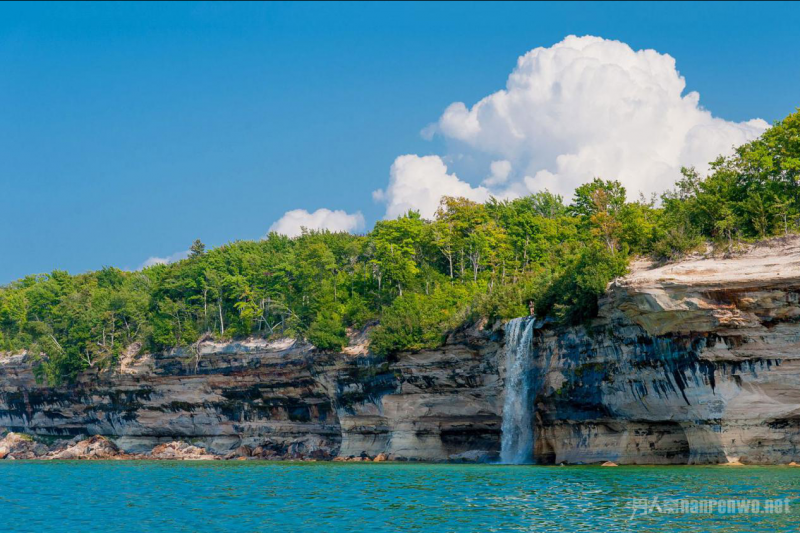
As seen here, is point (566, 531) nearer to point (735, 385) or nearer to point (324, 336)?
point (735, 385)

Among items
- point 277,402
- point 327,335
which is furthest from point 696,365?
point 277,402

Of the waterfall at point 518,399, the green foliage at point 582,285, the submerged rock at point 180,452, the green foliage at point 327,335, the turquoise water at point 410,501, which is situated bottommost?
the submerged rock at point 180,452

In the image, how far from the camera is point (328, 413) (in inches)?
2714

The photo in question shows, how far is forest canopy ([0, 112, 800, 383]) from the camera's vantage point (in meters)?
50.1

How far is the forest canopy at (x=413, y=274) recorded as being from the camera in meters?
50.1

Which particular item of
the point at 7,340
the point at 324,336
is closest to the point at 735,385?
the point at 324,336

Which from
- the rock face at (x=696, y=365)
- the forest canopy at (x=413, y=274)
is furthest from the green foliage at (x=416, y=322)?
the rock face at (x=696, y=365)

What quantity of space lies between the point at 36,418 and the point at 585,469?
62402mm

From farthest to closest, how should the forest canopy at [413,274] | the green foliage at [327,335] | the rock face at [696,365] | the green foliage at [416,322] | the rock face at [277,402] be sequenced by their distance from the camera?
1. the green foliage at [327,335]
2. the green foliage at [416,322]
3. the rock face at [277,402]
4. the forest canopy at [413,274]
5. the rock face at [696,365]

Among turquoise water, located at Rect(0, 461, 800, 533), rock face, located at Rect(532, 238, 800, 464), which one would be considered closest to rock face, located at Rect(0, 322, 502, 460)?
rock face, located at Rect(532, 238, 800, 464)

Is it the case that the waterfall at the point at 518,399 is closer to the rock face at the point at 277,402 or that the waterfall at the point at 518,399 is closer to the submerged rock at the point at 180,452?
the rock face at the point at 277,402

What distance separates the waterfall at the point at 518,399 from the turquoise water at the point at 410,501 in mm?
7268

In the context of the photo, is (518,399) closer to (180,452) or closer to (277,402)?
(277,402)

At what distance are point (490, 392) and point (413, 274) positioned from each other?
1647cm
